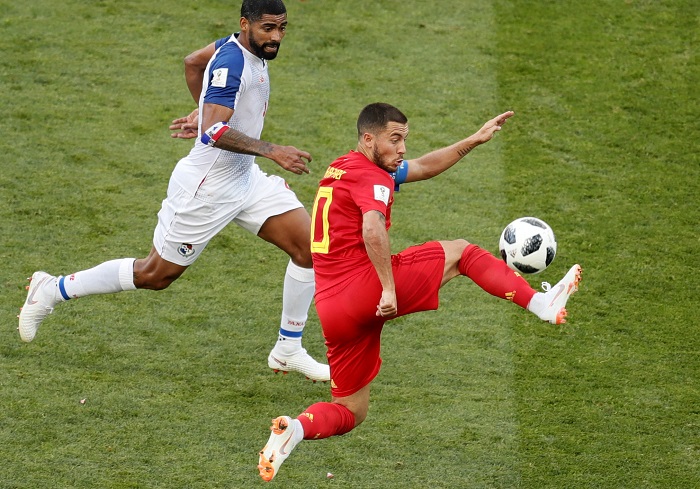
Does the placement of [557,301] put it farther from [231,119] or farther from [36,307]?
[36,307]

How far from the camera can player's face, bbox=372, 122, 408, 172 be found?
5617 millimetres

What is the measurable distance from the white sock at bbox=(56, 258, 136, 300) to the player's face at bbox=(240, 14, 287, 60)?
1.53m

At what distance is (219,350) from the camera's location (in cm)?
726

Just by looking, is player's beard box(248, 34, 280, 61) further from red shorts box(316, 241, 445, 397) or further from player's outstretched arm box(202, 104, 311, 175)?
red shorts box(316, 241, 445, 397)

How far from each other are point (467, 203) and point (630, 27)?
3.58 meters

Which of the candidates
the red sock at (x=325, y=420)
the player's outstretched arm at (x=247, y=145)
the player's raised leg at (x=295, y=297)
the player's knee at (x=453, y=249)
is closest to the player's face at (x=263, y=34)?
the player's outstretched arm at (x=247, y=145)

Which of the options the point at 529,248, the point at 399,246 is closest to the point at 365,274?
the point at 529,248

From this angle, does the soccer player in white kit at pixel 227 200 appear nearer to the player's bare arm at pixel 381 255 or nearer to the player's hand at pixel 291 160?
the player's hand at pixel 291 160

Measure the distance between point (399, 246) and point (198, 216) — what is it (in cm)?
213

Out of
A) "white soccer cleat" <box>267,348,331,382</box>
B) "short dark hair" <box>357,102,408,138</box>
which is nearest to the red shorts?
"short dark hair" <box>357,102,408,138</box>

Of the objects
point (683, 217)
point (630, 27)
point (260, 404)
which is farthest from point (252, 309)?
point (630, 27)

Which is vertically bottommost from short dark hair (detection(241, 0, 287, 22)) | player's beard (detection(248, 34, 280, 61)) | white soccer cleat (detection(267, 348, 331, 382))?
white soccer cleat (detection(267, 348, 331, 382))

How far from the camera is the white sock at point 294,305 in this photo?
23.0ft

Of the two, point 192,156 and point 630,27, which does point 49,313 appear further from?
point 630,27
